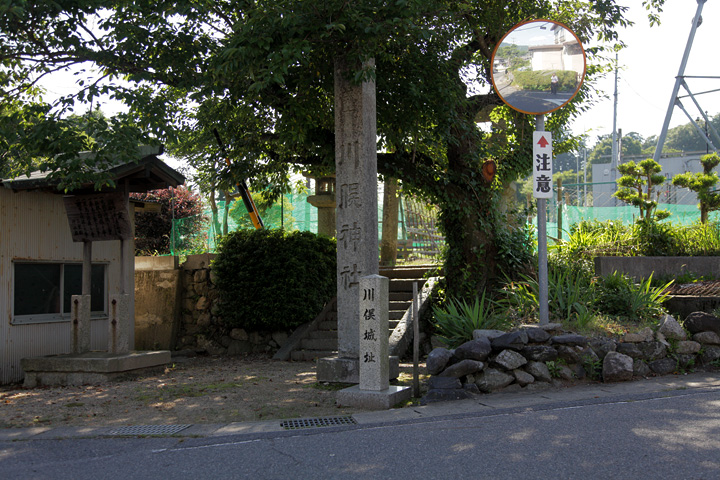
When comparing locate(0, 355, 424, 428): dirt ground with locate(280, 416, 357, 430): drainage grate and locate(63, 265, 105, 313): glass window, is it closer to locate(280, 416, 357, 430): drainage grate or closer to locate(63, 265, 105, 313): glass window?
locate(280, 416, 357, 430): drainage grate

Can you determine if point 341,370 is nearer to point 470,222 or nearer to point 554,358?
point 554,358

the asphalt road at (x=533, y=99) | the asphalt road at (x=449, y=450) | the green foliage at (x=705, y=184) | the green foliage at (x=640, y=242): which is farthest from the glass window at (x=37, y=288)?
the green foliage at (x=705, y=184)

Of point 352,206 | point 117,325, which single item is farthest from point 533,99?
point 117,325

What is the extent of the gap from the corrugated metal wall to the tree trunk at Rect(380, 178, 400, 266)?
769cm

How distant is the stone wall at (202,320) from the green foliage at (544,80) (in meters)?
7.72

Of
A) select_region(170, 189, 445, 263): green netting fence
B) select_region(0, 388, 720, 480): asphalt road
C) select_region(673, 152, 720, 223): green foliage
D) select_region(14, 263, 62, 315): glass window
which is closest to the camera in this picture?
select_region(0, 388, 720, 480): asphalt road

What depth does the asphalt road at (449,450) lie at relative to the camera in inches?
166

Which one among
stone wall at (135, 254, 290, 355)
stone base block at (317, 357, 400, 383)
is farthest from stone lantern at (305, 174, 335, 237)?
stone base block at (317, 357, 400, 383)

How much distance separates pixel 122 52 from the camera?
944 centimetres

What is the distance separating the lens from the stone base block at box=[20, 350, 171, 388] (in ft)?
31.6

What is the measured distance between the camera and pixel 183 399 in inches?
309

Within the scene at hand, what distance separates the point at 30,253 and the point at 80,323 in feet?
5.38

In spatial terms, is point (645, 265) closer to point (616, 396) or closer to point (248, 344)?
point (616, 396)

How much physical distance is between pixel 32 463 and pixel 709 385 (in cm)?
673
